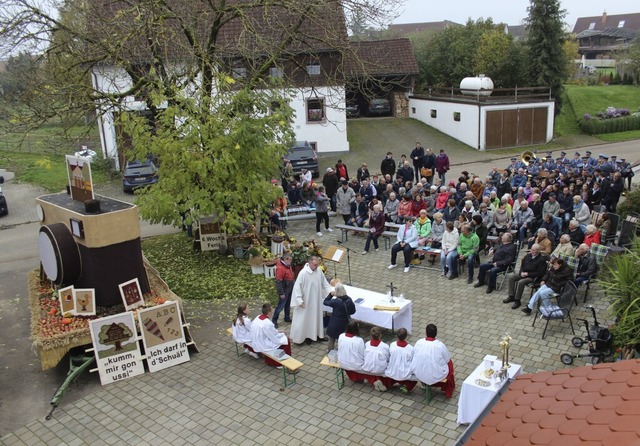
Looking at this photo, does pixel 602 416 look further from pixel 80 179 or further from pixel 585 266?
pixel 80 179

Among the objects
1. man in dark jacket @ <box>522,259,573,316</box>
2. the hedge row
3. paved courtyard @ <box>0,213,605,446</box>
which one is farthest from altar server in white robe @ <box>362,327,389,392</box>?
the hedge row

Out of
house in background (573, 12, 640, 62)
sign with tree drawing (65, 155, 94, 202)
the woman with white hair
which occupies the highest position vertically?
house in background (573, 12, 640, 62)

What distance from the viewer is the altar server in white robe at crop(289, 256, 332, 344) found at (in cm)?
1073

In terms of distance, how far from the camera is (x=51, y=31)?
15070mm

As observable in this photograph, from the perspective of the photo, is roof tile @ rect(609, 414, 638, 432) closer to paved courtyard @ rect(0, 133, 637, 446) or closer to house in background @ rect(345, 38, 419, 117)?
paved courtyard @ rect(0, 133, 637, 446)

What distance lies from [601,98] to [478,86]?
15.0 metres

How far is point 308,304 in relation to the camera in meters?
10.8

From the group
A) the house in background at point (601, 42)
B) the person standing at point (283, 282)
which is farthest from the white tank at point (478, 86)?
the house in background at point (601, 42)

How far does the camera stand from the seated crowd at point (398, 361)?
28.2 ft

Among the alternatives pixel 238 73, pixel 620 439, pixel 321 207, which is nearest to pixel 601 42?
pixel 321 207

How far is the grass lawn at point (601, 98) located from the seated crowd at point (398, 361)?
34.6m

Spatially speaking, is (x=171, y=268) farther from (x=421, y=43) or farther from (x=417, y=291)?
(x=421, y=43)

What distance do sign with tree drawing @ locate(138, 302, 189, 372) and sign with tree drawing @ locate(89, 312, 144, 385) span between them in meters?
0.18

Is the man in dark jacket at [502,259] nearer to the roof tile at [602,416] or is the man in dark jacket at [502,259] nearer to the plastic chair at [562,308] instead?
the plastic chair at [562,308]
